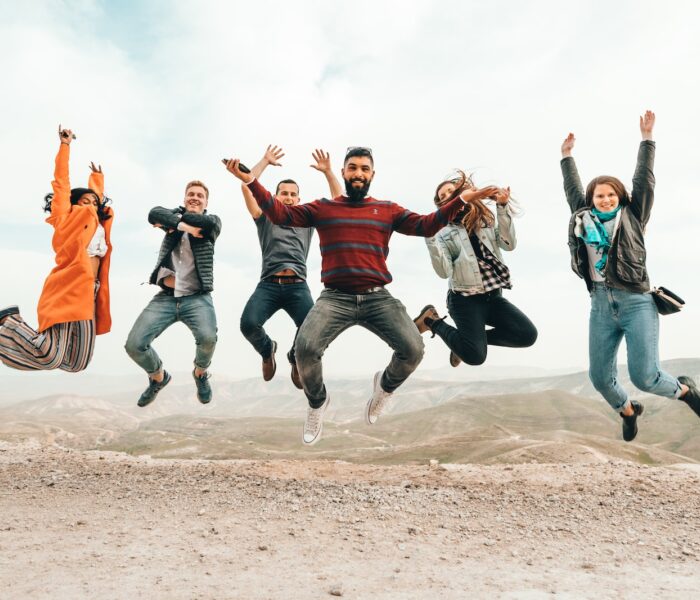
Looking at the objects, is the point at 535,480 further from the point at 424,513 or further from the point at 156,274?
the point at 156,274

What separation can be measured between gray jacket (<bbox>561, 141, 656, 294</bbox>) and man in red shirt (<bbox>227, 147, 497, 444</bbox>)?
2602mm

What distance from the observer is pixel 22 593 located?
5348mm

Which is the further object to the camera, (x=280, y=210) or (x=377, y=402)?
(x=377, y=402)

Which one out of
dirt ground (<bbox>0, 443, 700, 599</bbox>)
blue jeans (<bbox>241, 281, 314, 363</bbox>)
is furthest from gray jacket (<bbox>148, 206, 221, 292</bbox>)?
dirt ground (<bbox>0, 443, 700, 599</bbox>)

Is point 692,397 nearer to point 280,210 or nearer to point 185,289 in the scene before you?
point 280,210

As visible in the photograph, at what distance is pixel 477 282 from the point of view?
855cm

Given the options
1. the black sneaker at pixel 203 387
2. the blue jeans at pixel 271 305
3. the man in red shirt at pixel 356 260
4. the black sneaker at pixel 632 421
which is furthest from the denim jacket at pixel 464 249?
the black sneaker at pixel 203 387

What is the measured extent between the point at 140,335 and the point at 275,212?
4006mm

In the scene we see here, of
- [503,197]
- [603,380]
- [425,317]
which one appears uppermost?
[503,197]

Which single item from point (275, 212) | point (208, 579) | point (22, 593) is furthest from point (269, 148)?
point (22, 593)

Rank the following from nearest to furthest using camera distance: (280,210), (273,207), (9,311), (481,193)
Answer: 1. (481,193)
2. (273,207)
3. (280,210)
4. (9,311)

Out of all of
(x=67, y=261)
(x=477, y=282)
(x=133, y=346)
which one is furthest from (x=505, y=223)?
(x=67, y=261)

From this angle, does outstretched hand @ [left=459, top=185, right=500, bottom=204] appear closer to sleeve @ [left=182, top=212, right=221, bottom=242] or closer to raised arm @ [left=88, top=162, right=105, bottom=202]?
sleeve @ [left=182, top=212, right=221, bottom=242]

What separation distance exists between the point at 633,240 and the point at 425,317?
3.67 m
